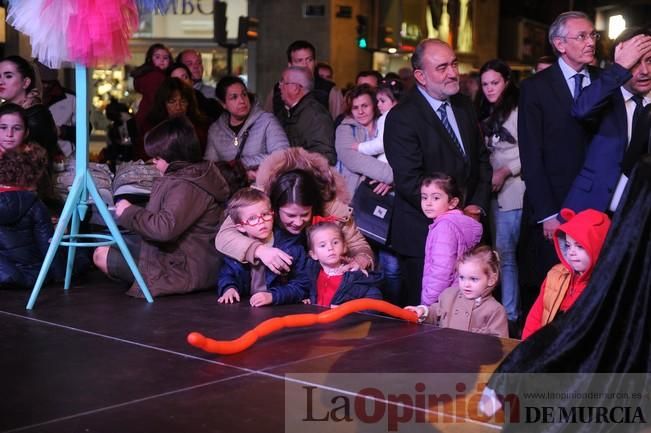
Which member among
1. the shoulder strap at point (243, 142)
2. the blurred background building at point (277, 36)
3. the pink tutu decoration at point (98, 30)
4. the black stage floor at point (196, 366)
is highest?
the blurred background building at point (277, 36)

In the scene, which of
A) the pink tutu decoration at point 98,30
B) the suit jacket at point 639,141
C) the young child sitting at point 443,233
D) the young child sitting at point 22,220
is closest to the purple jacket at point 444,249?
the young child sitting at point 443,233

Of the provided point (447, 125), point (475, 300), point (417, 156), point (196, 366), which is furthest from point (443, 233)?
point (196, 366)

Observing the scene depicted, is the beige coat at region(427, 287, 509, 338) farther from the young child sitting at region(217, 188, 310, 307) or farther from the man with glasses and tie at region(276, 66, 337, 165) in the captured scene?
the man with glasses and tie at region(276, 66, 337, 165)

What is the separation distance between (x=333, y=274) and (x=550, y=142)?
53.5 inches

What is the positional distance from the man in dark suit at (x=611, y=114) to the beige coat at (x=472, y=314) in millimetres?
732

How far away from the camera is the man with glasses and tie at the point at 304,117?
24.8 ft

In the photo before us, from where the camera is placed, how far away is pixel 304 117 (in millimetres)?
7727

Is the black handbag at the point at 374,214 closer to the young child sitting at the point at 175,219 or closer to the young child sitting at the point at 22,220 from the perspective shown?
the young child sitting at the point at 175,219

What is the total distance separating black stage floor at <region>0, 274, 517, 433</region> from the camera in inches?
138

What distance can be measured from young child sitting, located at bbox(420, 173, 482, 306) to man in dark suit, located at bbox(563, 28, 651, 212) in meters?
0.55

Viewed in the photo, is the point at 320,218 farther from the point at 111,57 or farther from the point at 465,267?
the point at 111,57

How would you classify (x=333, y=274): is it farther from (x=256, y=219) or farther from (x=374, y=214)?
(x=374, y=214)

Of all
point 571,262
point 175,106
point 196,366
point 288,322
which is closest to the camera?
point 196,366

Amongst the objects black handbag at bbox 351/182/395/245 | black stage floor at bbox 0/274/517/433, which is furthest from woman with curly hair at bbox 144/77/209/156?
black stage floor at bbox 0/274/517/433
